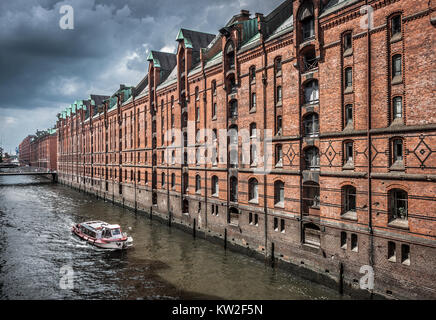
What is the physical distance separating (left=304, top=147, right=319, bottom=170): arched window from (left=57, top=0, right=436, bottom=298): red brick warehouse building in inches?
2.6

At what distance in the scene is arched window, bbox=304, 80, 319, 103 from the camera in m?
20.3

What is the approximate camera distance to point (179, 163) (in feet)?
116

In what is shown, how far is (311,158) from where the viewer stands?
20750mm

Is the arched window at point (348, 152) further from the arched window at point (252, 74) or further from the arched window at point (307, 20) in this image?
the arched window at point (252, 74)

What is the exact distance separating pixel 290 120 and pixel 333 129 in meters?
3.49

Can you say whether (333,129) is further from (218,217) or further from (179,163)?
(179,163)

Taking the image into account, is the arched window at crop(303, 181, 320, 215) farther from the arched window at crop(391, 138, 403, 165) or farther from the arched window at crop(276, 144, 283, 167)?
the arched window at crop(391, 138, 403, 165)

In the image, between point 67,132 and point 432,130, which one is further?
point 67,132

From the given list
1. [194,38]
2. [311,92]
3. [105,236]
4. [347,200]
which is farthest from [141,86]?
[347,200]

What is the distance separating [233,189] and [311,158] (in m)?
8.61

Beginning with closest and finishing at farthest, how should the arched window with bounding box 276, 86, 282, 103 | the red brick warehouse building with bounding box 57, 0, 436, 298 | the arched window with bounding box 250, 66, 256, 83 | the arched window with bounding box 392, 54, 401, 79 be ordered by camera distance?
1. the red brick warehouse building with bounding box 57, 0, 436, 298
2. the arched window with bounding box 392, 54, 401, 79
3. the arched window with bounding box 276, 86, 282, 103
4. the arched window with bounding box 250, 66, 256, 83

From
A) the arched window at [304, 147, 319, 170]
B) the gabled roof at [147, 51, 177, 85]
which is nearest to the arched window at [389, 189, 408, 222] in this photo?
the arched window at [304, 147, 319, 170]

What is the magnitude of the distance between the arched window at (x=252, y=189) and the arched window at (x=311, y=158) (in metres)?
5.20

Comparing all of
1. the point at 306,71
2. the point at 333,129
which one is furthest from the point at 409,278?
the point at 306,71
